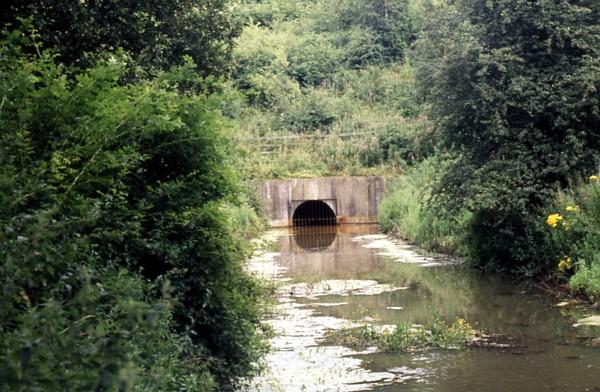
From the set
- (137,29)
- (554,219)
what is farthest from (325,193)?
(137,29)

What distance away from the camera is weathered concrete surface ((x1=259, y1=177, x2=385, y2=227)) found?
1284 inches

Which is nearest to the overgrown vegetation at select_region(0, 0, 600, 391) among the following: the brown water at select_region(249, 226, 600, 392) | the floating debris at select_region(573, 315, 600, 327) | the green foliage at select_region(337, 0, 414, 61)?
the brown water at select_region(249, 226, 600, 392)

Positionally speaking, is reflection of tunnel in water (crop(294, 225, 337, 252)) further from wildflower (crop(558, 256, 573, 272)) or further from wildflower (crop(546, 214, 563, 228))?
wildflower (crop(558, 256, 573, 272))

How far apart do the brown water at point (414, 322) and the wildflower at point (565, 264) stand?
26.2 inches

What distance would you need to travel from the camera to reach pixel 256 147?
35094 mm

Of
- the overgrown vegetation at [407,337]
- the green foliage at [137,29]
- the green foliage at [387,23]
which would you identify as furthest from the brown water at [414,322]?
the green foliage at [387,23]

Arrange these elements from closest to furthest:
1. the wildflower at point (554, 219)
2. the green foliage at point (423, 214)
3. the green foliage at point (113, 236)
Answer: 1. the green foliage at point (113, 236)
2. the wildflower at point (554, 219)
3. the green foliage at point (423, 214)

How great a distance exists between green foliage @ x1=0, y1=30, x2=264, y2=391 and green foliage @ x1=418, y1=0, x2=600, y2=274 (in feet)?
28.4

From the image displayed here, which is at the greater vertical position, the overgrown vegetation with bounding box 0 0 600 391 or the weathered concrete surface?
the overgrown vegetation with bounding box 0 0 600 391

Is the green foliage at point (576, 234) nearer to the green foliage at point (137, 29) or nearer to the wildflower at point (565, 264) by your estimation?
the wildflower at point (565, 264)

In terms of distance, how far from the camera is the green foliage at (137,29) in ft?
40.5

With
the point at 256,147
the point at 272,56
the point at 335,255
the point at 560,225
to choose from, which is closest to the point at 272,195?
the point at 256,147

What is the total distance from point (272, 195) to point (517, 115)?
1615cm

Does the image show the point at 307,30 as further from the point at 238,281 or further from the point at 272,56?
the point at 238,281
